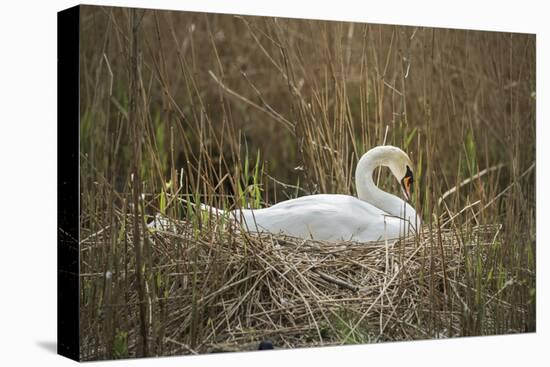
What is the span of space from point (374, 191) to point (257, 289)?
1033 millimetres

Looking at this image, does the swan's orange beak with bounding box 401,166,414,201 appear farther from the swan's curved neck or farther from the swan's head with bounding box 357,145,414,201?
the swan's curved neck

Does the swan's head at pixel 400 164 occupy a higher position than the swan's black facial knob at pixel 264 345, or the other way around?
the swan's head at pixel 400 164

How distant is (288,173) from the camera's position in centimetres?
659

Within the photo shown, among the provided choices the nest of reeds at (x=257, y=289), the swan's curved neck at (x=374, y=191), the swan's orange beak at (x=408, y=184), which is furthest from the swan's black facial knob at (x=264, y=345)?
the swan's orange beak at (x=408, y=184)

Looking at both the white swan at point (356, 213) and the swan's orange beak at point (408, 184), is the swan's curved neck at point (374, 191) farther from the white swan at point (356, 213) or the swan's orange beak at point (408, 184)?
the swan's orange beak at point (408, 184)

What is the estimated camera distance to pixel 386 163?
21.5 ft

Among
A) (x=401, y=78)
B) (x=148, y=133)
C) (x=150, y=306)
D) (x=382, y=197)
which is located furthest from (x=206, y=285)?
(x=401, y=78)

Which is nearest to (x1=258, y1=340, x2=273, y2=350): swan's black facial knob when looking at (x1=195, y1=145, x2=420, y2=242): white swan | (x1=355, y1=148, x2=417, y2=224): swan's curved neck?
(x1=195, y1=145, x2=420, y2=242): white swan

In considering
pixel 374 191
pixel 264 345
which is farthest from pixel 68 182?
pixel 374 191

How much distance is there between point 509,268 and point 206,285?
2037 millimetres

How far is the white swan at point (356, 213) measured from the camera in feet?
20.2

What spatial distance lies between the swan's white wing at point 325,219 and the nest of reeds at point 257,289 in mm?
55

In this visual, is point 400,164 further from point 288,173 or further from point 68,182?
point 68,182

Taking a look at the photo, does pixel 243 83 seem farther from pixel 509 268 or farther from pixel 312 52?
pixel 509 268
